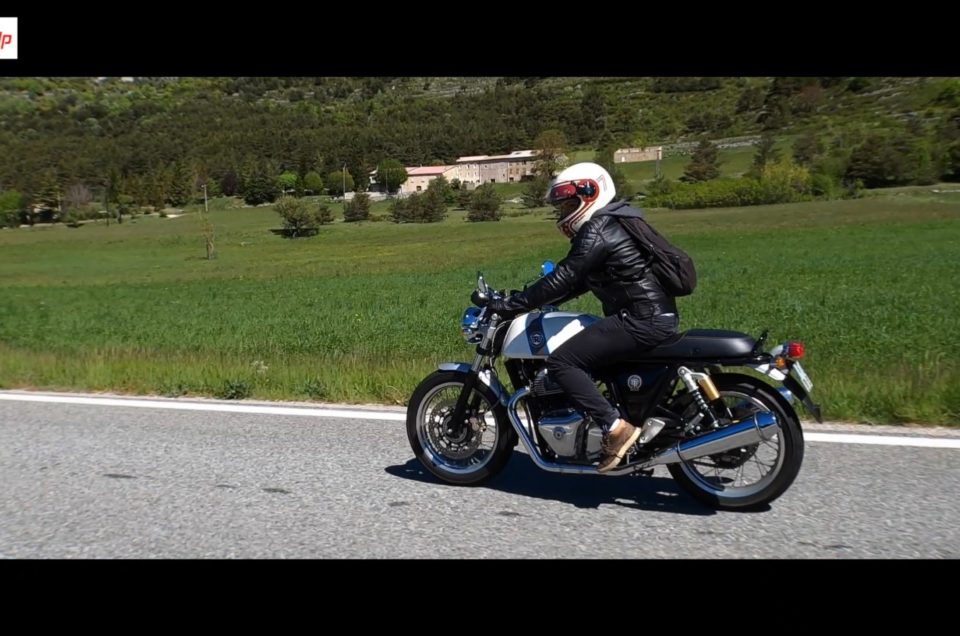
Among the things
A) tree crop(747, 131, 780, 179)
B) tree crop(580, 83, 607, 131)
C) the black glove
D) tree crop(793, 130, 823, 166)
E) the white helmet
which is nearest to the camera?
the white helmet

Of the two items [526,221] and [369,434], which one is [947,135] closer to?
[526,221]

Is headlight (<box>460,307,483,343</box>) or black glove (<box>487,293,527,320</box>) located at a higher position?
black glove (<box>487,293,527,320</box>)

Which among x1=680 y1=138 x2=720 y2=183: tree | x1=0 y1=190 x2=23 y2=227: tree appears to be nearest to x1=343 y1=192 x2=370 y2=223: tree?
x1=680 y1=138 x2=720 y2=183: tree

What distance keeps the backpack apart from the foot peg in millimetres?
723

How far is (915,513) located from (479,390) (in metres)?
2.50

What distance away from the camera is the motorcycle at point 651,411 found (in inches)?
163

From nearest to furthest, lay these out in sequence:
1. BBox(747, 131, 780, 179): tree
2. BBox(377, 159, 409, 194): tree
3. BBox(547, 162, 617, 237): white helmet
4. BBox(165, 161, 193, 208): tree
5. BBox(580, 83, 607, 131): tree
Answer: BBox(547, 162, 617, 237): white helmet < BBox(377, 159, 409, 194): tree < BBox(165, 161, 193, 208): tree < BBox(747, 131, 780, 179): tree < BBox(580, 83, 607, 131): tree

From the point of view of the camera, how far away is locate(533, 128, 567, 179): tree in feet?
179

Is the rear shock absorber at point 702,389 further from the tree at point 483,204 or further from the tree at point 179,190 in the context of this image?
the tree at point 179,190

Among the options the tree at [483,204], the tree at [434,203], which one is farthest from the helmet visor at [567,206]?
the tree at [434,203]

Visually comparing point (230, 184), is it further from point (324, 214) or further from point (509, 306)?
point (509, 306)

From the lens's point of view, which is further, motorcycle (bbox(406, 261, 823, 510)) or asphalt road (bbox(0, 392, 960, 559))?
motorcycle (bbox(406, 261, 823, 510))

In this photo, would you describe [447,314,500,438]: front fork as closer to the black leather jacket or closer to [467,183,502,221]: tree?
the black leather jacket

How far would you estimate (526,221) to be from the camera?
2072 inches
